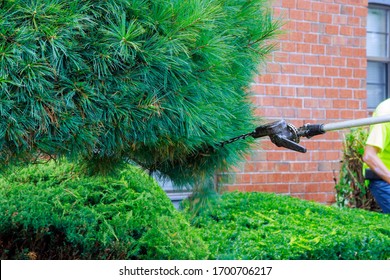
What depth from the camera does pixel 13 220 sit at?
413 cm

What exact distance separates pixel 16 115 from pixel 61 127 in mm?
179

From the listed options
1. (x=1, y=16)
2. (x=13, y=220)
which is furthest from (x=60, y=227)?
(x=1, y=16)

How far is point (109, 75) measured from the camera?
2.79 m

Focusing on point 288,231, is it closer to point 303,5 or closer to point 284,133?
point 284,133

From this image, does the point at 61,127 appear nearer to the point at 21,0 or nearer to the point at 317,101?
the point at 21,0

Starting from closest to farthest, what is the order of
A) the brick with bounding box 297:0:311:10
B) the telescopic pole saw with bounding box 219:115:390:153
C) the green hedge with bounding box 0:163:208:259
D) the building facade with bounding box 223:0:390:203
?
the telescopic pole saw with bounding box 219:115:390:153
the green hedge with bounding box 0:163:208:259
the building facade with bounding box 223:0:390:203
the brick with bounding box 297:0:311:10

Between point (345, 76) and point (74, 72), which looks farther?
point (345, 76)

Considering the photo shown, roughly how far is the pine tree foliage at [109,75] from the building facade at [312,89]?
12.3 ft

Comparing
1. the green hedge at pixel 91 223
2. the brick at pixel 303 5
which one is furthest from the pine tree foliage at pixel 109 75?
the brick at pixel 303 5

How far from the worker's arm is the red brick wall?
44.2 inches

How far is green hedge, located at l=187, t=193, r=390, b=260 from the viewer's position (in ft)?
14.0

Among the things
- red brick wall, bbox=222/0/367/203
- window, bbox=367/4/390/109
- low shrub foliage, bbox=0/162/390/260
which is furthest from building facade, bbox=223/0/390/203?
low shrub foliage, bbox=0/162/390/260

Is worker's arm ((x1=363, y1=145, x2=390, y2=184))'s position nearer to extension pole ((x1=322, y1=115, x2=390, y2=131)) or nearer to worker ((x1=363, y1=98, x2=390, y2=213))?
worker ((x1=363, y1=98, x2=390, y2=213))

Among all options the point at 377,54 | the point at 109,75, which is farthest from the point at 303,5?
the point at 109,75
